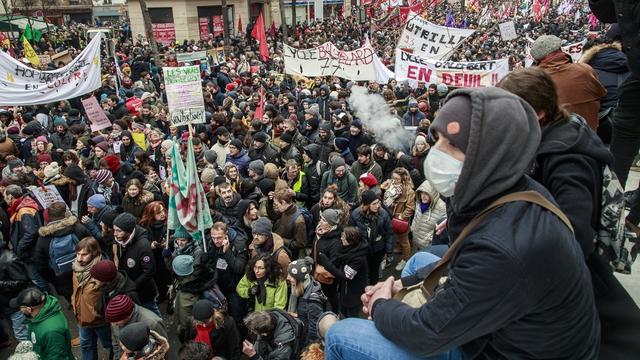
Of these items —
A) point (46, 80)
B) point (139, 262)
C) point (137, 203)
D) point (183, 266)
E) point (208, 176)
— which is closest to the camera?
point (183, 266)

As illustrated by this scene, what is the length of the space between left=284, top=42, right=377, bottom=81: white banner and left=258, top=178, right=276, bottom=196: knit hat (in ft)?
23.7

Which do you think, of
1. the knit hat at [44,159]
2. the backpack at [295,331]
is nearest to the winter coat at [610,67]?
the backpack at [295,331]

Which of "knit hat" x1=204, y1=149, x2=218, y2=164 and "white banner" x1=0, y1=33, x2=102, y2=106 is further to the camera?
"white banner" x1=0, y1=33, x2=102, y2=106

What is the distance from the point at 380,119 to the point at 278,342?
6989 mm

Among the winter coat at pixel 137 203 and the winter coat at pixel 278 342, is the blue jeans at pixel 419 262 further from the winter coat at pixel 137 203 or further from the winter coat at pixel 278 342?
the winter coat at pixel 137 203

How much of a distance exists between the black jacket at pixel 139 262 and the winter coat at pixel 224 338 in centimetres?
110

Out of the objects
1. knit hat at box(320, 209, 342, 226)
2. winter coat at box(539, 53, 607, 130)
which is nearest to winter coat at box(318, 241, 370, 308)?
knit hat at box(320, 209, 342, 226)

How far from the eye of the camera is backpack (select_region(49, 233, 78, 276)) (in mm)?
5418

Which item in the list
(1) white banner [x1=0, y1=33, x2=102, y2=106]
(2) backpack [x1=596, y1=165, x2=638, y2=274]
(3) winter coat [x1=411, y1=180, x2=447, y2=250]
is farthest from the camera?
(1) white banner [x1=0, y1=33, x2=102, y2=106]

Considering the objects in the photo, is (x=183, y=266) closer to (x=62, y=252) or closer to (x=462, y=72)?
(x=62, y=252)

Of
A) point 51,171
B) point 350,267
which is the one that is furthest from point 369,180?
point 51,171

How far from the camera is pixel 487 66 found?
33.1ft

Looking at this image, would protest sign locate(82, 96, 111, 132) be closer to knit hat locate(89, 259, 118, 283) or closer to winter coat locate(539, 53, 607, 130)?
knit hat locate(89, 259, 118, 283)

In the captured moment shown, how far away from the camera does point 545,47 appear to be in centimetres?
309
